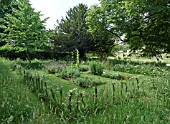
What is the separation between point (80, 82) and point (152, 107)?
339 cm

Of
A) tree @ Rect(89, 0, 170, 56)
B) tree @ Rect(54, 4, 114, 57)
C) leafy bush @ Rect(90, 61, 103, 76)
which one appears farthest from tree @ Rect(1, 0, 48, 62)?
tree @ Rect(89, 0, 170, 56)

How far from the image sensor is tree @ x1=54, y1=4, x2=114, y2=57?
711 inches

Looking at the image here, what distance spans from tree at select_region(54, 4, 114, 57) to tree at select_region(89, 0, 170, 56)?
1.46 meters

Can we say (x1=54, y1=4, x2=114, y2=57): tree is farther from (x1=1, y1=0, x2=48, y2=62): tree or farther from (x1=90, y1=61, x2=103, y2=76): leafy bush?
(x1=90, y1=61, x2=103, y2=76): leafy bush

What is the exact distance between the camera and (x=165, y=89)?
518cm

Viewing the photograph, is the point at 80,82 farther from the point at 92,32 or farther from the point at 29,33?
the point at 92,32

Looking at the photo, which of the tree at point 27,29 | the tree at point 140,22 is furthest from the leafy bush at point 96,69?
the tree at point 140,22

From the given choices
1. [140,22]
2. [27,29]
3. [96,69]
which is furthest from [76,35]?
[96,69]

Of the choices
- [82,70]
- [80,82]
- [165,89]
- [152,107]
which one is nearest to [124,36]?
[82,70]

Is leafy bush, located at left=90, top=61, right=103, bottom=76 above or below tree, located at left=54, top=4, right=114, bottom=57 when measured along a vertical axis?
below

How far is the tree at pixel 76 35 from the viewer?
1805 centimetres

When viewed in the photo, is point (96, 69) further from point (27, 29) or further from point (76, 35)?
point (76, 35)

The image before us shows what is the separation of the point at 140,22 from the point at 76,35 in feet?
17.7

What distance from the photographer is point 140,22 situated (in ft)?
54.4
